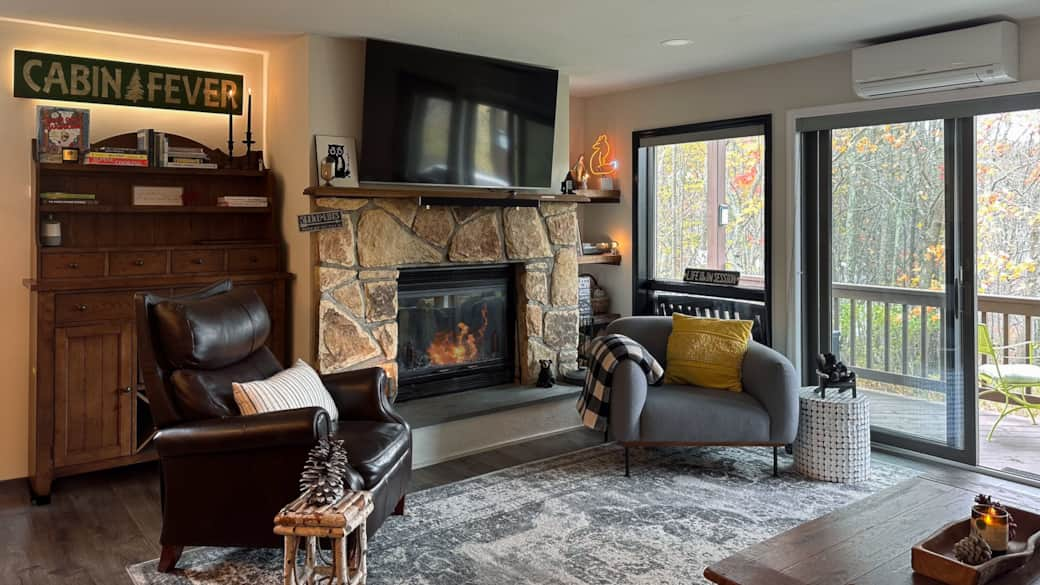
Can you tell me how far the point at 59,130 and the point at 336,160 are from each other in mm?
1354

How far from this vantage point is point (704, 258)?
18.1ft

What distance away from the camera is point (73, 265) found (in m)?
3.71

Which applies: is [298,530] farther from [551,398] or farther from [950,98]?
[950,98]

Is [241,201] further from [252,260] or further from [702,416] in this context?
[702,416]

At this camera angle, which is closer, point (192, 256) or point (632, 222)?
point (192, 256)

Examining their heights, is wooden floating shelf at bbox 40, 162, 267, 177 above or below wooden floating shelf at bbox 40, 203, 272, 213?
above

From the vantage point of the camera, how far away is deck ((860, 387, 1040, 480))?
4.06 m

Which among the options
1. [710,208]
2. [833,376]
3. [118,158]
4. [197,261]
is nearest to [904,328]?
[833,376]

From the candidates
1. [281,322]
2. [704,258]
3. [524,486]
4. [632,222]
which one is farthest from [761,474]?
[281,322]

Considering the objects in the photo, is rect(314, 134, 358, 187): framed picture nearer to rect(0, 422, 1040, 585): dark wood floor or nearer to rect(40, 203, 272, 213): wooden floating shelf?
rect(40, 203, 272, 213): wooden floating shelf

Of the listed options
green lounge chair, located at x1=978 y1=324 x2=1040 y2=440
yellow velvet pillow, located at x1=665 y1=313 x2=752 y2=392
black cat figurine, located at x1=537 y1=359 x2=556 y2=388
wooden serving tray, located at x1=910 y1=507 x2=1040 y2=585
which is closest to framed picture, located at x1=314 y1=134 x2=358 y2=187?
black cat figurine, located at x1=537 y1=359 x2=556 y2=388

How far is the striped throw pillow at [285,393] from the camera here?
2.93 meters

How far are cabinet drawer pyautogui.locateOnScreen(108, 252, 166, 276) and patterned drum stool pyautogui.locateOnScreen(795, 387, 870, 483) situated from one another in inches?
135

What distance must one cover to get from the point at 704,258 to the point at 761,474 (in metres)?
1.94
